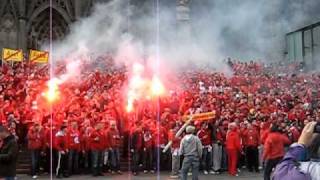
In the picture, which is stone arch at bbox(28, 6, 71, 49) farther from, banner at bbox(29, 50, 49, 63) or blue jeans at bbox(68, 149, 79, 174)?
blue jeans at bbox(68, 149, 79, 174)

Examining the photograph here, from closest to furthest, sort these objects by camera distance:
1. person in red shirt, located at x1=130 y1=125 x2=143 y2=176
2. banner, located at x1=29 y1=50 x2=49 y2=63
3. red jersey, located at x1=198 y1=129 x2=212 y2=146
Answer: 1. red jersey, located at x1=198 y1=129 x2=212 y2=146
2. person in red shirt, located at x1=130 y1=125 x2=143 y2=176
3. banner, located at x1=29 y1=50 x2=49 y2=63

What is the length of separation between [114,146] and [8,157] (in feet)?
25.4

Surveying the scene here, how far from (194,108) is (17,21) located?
1976cm

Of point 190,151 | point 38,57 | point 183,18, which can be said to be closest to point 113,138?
point 190,151

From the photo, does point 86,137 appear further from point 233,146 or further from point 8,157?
point 8,157

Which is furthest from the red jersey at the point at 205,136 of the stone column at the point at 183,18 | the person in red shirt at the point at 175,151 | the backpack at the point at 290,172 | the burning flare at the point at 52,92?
the stone column at the point at 183,18

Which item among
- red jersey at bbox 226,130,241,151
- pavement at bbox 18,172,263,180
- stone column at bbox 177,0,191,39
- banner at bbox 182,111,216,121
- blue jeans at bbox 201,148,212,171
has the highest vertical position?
stone column at bbox 177,0,191,39

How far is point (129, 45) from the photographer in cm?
3325

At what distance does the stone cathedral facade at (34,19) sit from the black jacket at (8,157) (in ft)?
89.6

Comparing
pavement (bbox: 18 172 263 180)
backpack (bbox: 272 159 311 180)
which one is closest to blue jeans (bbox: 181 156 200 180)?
pavement (bbox: 18 172 263 180)

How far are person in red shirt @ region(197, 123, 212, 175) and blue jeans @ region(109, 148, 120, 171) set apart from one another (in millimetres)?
2338

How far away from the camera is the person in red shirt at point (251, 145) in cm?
1757

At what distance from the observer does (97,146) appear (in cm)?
1677

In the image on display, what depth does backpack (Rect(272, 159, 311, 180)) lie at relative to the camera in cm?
441
